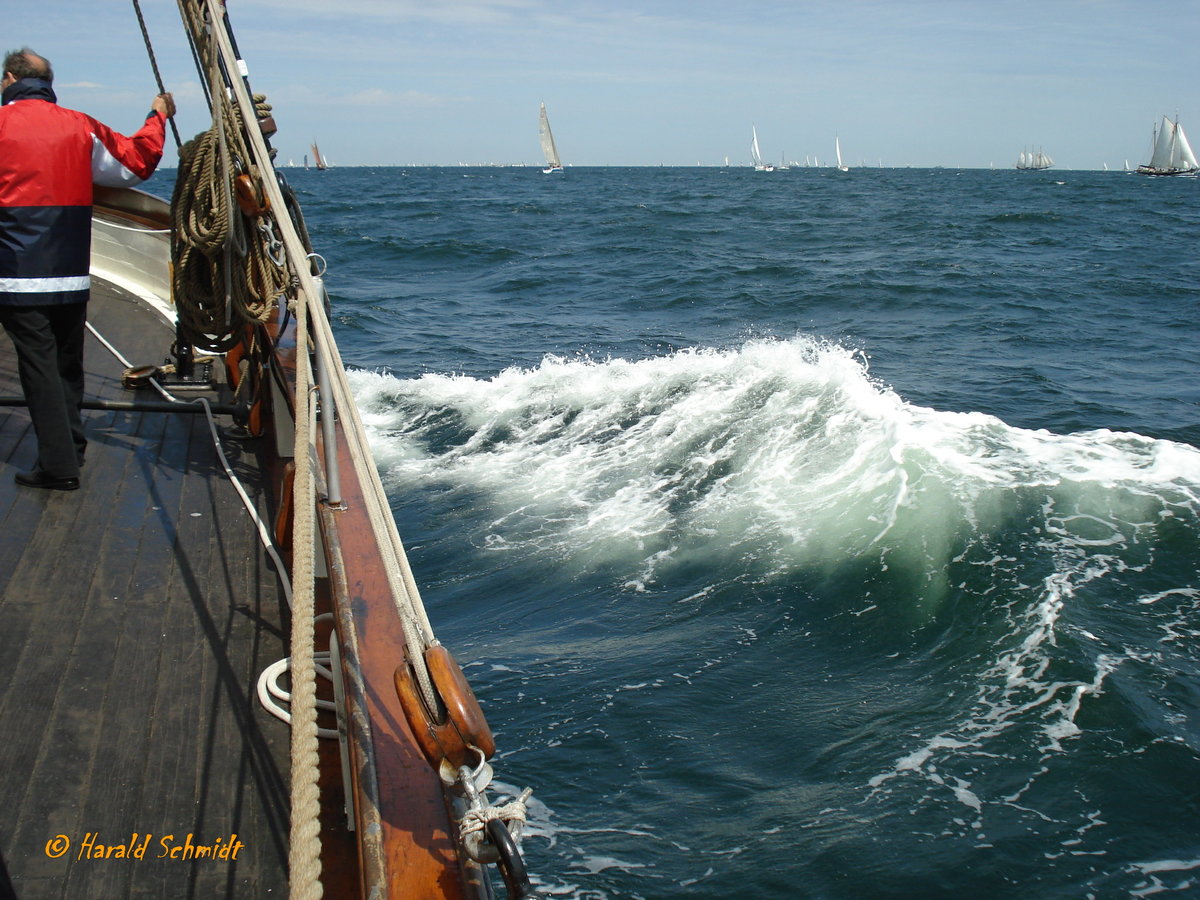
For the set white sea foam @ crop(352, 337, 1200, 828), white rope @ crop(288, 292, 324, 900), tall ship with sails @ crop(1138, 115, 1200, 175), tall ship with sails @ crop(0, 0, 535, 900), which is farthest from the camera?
tall ship with sails @ crop(1138, 115, 1200, 175)

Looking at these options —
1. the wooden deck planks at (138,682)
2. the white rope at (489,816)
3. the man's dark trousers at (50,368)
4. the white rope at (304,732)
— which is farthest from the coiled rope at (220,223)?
the white rope at (489,816)

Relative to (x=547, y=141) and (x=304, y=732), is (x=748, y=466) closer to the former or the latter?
(x=304, y=732)

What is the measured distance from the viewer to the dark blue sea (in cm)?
365

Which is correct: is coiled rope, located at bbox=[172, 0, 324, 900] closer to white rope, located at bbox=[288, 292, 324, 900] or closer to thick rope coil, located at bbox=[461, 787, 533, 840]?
white rope, located at bbox=[288, 292, 324, 900]

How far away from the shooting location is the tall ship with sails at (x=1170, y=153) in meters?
83.7

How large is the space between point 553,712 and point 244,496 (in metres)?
1.85

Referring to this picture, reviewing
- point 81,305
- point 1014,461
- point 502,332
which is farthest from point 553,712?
point 502,332

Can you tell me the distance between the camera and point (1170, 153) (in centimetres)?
8412

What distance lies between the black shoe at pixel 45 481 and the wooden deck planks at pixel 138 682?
5 cm

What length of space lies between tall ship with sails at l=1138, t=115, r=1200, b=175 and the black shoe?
9776 cm

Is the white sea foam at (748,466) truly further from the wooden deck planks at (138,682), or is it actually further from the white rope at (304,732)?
the white rope at (304,732)

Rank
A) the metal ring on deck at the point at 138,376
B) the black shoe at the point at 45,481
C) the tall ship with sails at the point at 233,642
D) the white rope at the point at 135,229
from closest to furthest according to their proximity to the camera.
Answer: the tall ship with sails at the point at 233,642, the black shoe at the point at 45,481, the metal ring on deck at the point at 138,376, the white rope at the point at 135,229

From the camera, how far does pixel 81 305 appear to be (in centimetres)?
325

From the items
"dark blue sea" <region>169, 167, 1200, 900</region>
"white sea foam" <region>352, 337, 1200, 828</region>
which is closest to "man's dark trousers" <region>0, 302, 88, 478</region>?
"dark blue sea" <region>169, 167, 1200, 900</region>
